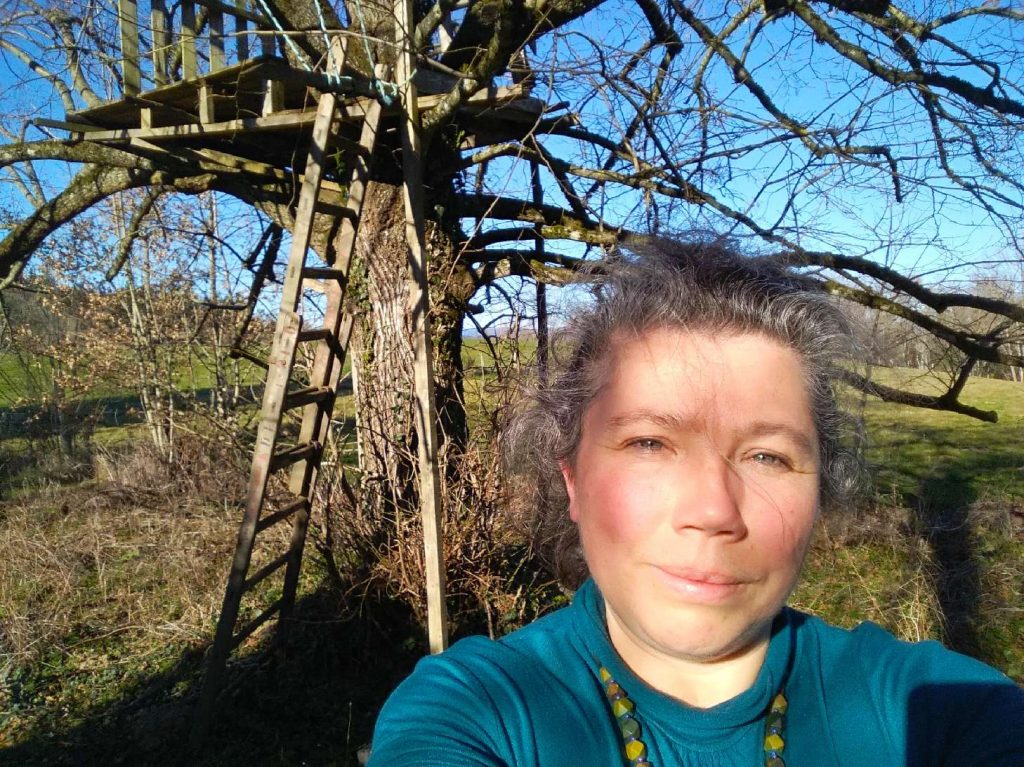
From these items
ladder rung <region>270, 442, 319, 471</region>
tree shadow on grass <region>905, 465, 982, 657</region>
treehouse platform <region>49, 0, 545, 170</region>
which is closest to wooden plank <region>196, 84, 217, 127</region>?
treehouse platform <region>49, 0, 545, 170</region>

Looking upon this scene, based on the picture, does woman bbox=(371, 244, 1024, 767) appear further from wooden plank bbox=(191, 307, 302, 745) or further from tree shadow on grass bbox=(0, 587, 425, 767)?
tree shadow on grass bbox=(0, 587, 425, 767)

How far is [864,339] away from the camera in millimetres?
1626

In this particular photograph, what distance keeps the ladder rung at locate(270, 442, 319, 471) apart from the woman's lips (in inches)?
114

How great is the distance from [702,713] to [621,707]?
0.13 m

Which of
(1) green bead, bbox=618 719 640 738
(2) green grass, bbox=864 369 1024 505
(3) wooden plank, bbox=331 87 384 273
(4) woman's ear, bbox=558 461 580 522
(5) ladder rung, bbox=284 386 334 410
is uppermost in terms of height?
(3) wooden plank, bbox=331 87 384 273

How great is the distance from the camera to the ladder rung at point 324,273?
355 cm

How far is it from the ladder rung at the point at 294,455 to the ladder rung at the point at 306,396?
0.27 m

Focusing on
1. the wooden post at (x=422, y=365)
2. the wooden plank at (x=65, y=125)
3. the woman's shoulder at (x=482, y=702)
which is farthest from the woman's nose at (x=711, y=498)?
the wooden plank at (x=65, y=125)

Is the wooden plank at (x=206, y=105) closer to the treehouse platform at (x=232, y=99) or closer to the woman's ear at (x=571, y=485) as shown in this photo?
the treehouse platform at (x=232, y=99)

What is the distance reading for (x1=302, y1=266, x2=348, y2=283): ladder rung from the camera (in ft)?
11.7

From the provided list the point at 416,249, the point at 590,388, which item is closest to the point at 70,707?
the point at 416,249

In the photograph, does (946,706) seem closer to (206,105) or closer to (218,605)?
(206,105)

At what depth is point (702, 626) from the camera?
1.09 meters

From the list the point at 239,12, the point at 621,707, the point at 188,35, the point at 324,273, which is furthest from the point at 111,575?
the point at 621,707
